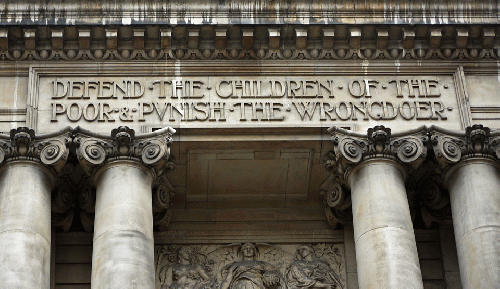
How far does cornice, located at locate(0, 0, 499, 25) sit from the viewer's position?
24375 millimetres

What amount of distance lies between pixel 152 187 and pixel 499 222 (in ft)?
22.6

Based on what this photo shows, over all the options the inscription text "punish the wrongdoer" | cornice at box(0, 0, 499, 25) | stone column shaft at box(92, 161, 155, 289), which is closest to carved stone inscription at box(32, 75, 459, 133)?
the inscription text "punish the wrongdoer"

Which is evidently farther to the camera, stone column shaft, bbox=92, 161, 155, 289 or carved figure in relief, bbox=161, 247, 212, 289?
carved figure in relief, bbox=161, 247, 212, 289

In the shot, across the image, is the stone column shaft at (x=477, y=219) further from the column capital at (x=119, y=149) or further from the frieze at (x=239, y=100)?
the column capital at (x=119, y=149)

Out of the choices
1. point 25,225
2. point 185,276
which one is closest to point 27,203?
point 25,225

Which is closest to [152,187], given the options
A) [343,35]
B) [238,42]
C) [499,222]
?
[238,42]

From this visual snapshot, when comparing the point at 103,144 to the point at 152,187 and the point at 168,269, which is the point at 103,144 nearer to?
the point at 152,187

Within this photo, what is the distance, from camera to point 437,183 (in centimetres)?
2416

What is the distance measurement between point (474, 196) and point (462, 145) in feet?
3.81

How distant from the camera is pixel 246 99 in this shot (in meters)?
24.1

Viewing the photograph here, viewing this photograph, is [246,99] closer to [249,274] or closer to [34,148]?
[249,274]

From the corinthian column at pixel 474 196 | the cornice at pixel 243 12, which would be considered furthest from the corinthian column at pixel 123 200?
the corinthian column at pixel 474 196

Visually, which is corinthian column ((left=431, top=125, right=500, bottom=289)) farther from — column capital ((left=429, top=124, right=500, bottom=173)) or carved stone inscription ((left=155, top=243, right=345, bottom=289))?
carved stone inscription ((left=155, top=243, right=345, bottom=289))

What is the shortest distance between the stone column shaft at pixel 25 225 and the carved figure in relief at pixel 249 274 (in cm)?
408
